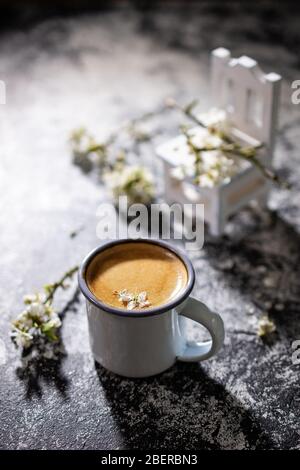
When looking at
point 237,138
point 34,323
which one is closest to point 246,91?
point 237,138

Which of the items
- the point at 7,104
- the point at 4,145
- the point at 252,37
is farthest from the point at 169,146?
the point at 252,37

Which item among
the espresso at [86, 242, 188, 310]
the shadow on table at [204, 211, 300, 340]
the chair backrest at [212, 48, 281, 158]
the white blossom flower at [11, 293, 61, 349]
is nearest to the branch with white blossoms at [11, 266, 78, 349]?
the white blossom flower at [11, 293, 61, 349]

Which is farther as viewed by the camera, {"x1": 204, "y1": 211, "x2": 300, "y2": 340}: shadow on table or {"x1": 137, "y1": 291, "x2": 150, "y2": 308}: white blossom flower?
{"x1": 204, "y1": 211, "x2": 300, "y2": 340}: shadow on table

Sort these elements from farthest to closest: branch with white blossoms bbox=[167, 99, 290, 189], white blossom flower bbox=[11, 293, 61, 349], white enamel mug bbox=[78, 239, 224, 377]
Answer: branch with white blossoms bbox=[167, 99, 290, 189]
white blossom flower bbox=[11, 293, 61, 349]
white enamel mug bbox=[78, 239, 224, 377]

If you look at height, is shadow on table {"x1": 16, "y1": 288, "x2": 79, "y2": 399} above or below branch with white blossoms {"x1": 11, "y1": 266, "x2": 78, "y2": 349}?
below

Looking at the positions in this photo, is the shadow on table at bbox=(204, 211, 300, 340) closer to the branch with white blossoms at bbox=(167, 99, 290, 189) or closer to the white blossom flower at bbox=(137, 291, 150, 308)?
the branch with white blossoms at bbox=(167, 99, 290, 189)

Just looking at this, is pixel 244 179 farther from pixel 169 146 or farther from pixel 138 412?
pixel 138 412
